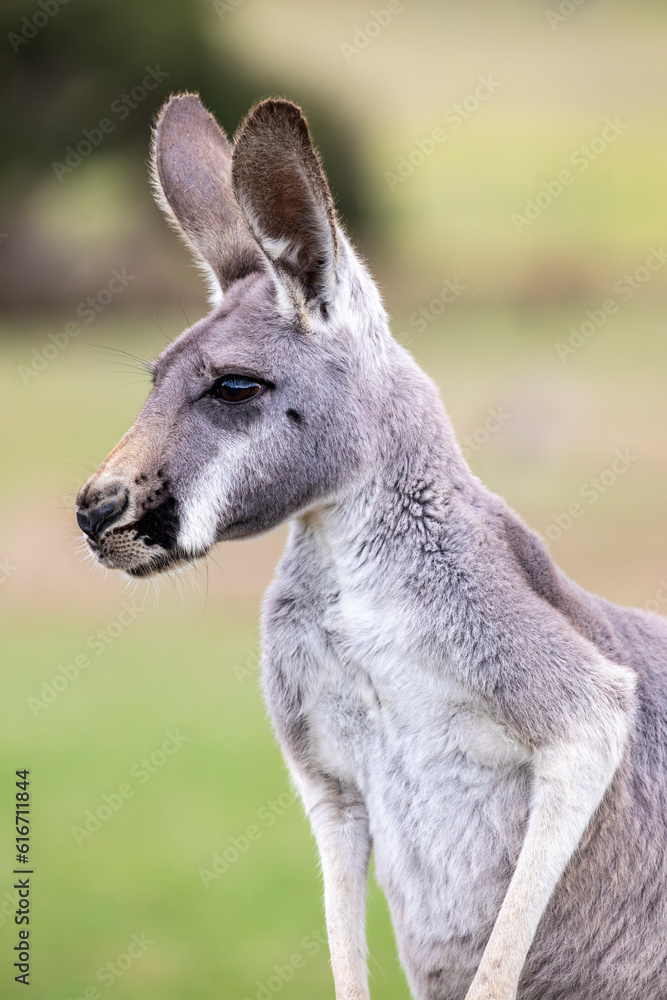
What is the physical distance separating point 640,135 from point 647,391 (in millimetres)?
3637

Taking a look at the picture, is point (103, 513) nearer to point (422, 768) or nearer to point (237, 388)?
point (237, 388)

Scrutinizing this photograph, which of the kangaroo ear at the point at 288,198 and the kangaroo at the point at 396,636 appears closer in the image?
the kangaroo ear at the point at 288,198

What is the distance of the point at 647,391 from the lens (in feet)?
40.7

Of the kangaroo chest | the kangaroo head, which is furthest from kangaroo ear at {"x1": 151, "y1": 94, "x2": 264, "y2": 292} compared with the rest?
the kangaroo chest

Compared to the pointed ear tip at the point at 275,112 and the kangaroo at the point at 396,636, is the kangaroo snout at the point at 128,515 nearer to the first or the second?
the kangaroo at the point at 396,636

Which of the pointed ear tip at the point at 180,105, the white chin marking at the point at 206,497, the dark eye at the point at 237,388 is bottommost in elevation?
the white chin marking at the point at 206,497

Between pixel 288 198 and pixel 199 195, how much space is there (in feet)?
1.39

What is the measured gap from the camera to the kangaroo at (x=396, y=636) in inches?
81.7

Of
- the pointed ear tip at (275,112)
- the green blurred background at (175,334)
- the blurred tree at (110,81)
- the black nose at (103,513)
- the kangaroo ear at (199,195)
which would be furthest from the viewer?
the blurred tree at (110,81)

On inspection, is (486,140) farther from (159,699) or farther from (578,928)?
(578,928)

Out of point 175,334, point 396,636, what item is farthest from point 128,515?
point 175,334

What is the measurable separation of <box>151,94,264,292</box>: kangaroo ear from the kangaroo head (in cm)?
22

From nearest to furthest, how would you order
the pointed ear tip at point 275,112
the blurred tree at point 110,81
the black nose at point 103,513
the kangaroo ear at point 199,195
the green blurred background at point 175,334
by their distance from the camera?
the pointed ear tip at point 275,112 < the black nose at point 103,513 < the kangaroo ear at point 199,195 < the green blurred background at point 175,334 < the blurred tree at point 110,81

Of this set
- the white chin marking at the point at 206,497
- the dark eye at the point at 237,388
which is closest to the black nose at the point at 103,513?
the white chin marking at the point at 206,497
